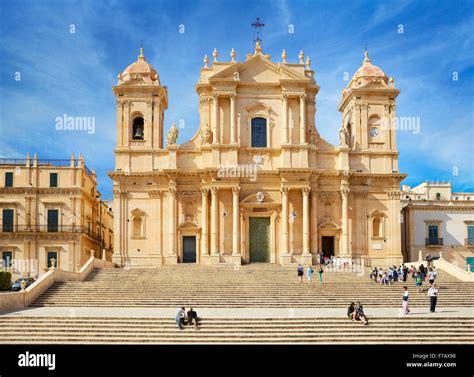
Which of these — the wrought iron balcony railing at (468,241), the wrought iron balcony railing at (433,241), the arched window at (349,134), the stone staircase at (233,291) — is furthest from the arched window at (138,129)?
the wrought iron balcony railing at (468,241)

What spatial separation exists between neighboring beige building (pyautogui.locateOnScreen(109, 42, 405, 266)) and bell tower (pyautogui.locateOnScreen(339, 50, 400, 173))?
0.47 feet

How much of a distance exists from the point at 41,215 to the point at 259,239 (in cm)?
1767

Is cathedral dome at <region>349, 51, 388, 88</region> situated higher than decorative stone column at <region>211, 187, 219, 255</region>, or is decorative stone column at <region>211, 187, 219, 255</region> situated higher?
cathedral dome at <region>349, 51, 388, 88</region>

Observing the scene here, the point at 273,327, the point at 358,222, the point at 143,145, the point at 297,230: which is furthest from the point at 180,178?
the point at 273,327

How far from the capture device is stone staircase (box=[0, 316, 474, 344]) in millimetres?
24359

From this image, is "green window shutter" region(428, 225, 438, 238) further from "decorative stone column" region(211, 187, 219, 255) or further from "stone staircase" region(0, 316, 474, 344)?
"stone staircase" region(0, 316, 474, 344)

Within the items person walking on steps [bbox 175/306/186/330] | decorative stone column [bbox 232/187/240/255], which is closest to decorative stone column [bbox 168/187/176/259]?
decorative stone column [bbox 232/187/240/255]

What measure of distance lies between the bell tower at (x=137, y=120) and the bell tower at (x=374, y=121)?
1279 cm

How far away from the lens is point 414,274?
121 ft

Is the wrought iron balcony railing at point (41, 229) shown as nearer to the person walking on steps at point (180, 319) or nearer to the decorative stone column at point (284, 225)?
the decorative stone column at point (284, 225)

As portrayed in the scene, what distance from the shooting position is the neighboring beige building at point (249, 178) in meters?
43.8
